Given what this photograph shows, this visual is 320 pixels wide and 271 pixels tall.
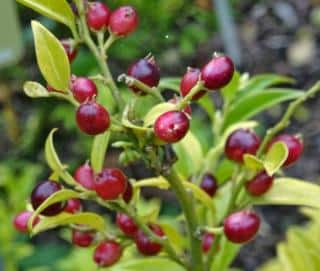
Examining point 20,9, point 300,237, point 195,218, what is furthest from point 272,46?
point 195,218

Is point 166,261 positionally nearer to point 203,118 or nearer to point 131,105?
point 131,105

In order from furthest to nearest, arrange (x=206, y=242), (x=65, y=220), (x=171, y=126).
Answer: (x=206, y=242)
(x=65, y=220)
(x=171, y=126)

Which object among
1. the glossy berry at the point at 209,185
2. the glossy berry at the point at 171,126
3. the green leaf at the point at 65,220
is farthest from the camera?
the glossy berry at the point at 209,185

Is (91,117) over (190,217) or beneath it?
over

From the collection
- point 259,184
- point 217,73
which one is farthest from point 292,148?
point 217,73

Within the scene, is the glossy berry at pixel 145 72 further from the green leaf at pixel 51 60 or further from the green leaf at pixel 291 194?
the green leaf at pixel 291 194

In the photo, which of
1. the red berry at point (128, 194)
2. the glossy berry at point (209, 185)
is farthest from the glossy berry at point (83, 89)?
the glossy berry at point (209, 185)

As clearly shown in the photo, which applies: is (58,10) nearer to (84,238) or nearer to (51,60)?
(51,60)
